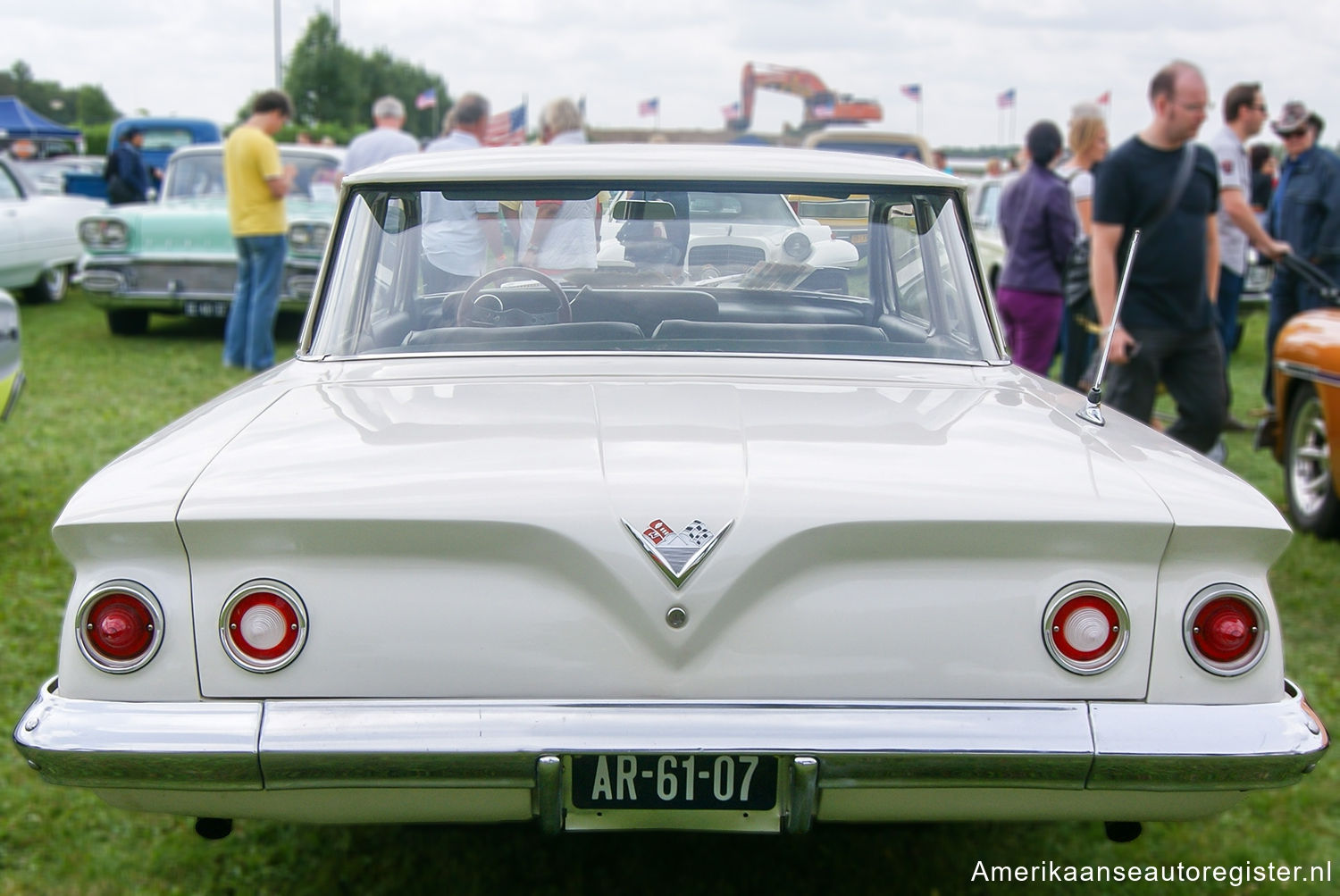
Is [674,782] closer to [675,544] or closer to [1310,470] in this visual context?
[675,544]

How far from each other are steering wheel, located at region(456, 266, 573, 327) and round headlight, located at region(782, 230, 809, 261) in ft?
1.77

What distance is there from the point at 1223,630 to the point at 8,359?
481 centimetres

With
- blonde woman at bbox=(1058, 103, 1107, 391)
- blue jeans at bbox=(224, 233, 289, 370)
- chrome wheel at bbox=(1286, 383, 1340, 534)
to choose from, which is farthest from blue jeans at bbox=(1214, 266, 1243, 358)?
blue jeans at bbox=(224, 233, 289, 370)

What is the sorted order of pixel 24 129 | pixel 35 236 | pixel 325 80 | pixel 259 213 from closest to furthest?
pixel 259 213, pixel 35 236, pixel 24 129, pixel 325 80

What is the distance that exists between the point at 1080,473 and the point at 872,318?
1.07 m

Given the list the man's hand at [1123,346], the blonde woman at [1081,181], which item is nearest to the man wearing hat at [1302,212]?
the blonde woman at [1081,181]

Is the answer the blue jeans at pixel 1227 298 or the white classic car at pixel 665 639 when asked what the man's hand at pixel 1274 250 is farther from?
the white classic car at pixel 665 639

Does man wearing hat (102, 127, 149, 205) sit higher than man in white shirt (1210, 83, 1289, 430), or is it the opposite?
man in white shirt (1210, 83, 1289, 430)

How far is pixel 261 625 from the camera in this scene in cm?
214

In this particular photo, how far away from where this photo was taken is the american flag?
51.6 ft

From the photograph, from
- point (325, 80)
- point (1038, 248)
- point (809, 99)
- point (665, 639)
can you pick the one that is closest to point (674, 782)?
point (665, 639)

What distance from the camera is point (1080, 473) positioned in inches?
89.6

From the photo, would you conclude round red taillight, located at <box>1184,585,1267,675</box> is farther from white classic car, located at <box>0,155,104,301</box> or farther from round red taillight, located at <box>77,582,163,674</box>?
white classic car, located at <box>0,155,104,301</box>

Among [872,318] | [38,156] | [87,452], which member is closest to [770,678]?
[872,318]
